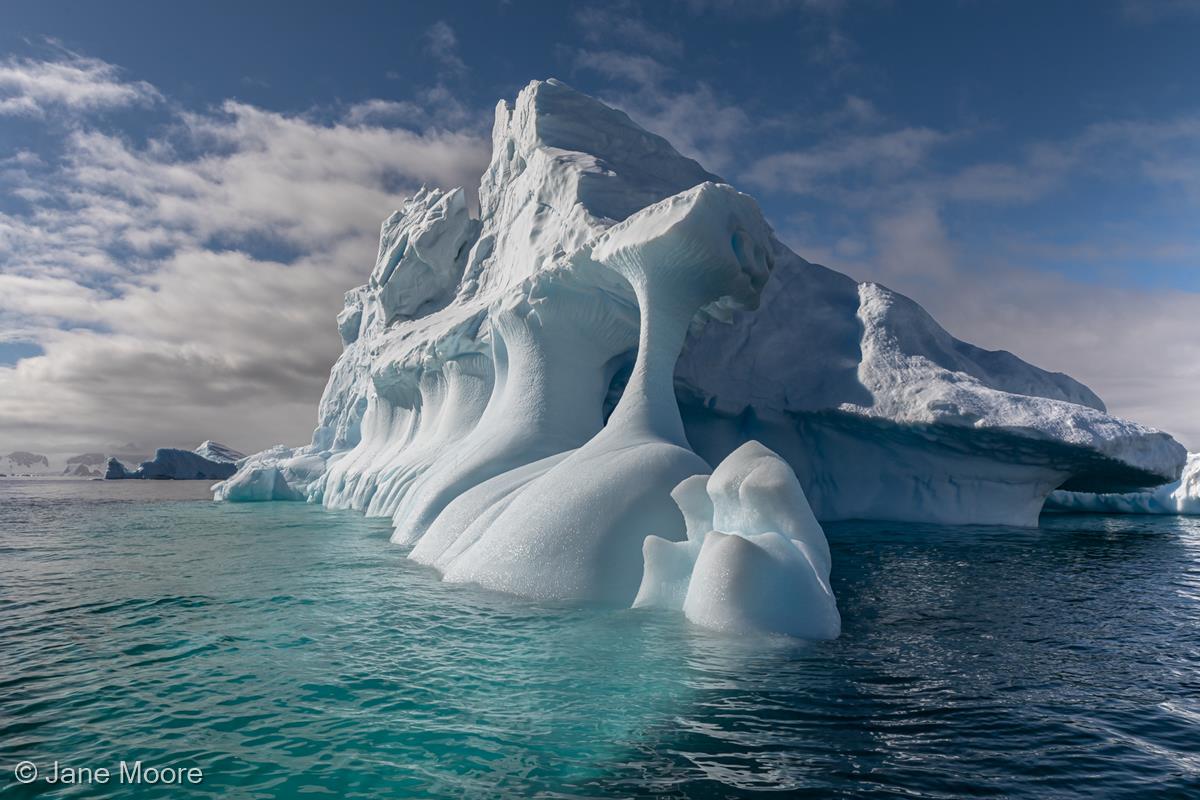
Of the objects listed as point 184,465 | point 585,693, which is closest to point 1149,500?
point 585,693

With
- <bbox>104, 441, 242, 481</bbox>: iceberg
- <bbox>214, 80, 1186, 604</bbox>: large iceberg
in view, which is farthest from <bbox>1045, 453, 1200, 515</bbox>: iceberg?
<bbox>104, 441, 242, 481</bbox>: iceberg

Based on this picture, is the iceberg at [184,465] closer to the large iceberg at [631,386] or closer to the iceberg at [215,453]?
the iceberg at [215,453]

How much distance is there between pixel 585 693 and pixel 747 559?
94.0 inches

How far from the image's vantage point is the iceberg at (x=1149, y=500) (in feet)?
101

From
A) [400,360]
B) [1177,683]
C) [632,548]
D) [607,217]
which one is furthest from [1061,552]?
[400,360]

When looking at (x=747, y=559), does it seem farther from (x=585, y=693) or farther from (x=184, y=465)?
(x=184, y=465)

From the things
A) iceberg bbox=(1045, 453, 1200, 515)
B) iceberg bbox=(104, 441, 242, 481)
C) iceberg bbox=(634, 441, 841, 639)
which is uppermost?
iceberg bbox=(1045, 453, 1200, 515)

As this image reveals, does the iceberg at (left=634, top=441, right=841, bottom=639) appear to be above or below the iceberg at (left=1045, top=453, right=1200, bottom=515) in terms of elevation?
below

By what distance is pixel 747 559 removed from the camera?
7.20m

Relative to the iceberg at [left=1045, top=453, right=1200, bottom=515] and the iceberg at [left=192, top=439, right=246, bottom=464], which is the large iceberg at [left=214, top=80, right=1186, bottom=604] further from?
the iceberg at [left=192, top=439, right=246, bottom=464]

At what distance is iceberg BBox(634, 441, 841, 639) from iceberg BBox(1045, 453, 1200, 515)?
2904cm

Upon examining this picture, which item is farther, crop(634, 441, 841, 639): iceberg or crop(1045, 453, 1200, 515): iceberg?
crop(1045, 453, 1200, 515): iceberg

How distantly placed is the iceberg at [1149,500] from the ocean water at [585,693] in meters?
24.1

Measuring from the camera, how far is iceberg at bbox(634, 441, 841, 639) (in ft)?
23.4
